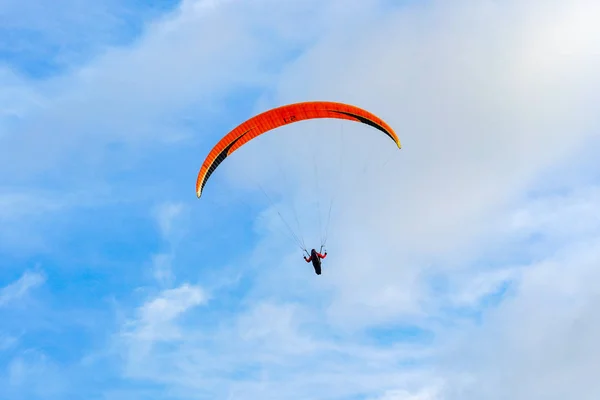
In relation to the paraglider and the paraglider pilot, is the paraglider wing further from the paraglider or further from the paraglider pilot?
the paraglider pilot

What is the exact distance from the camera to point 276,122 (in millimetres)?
52344

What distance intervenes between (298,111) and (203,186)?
9.52m

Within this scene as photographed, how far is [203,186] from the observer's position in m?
53.3

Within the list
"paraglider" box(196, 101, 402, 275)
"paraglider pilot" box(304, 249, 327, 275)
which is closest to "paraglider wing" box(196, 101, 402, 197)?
"paraglider" box(196, 101, 402, 275)

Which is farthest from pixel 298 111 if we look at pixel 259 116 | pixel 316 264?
pixel 316 264

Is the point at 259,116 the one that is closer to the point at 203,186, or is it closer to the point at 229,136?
the point at 229,136

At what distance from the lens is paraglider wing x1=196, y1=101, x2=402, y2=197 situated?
2032 inches

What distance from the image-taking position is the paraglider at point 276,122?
51.6 meters

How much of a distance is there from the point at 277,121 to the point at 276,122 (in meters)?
0.14

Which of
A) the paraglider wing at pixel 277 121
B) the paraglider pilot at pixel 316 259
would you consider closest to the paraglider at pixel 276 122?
the paraglider wing at pixel 277 121

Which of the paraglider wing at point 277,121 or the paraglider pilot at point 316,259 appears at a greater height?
the paraglider wing at point 277,121

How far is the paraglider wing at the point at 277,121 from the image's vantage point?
51.6 m

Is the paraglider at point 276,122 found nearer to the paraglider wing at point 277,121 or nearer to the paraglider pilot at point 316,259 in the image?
the paraglider wing at point 277,121

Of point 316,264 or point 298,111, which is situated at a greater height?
point 298,111
